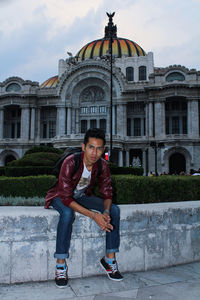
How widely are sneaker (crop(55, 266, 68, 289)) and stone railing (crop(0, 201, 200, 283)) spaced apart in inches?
10.2

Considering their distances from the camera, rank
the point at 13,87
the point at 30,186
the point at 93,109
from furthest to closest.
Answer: the point at 13,87 < the point at 93,109 < the point at 30,186

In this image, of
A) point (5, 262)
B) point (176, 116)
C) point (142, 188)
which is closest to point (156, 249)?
point (142, 188)

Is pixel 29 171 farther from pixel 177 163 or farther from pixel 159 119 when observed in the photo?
pixel 177 163

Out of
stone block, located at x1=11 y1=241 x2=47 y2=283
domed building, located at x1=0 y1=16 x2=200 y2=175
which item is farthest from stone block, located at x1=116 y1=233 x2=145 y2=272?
domed building, located at x1=0 y1=16 x2=200 y2=175

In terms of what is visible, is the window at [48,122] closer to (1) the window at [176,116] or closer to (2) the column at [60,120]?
(2) the column at [60,120]

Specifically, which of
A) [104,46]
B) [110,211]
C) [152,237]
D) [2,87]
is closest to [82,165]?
[110,211]

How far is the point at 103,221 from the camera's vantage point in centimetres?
390

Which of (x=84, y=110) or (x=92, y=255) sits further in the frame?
(x=84, y=110)

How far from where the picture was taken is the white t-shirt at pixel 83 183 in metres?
4.31

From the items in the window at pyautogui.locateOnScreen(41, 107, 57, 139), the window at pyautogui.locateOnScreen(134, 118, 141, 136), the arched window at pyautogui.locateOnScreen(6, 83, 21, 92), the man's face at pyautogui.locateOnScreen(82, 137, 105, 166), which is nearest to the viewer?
the man's face at pyautogui.locateOnScreen(82, 137, 105, 166)

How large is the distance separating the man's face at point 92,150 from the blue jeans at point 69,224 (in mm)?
675

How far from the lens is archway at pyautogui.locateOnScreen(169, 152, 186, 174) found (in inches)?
1542

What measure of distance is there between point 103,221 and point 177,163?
37.1 meters

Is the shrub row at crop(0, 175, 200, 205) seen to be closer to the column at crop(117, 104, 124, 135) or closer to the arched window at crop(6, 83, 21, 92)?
the column at crop(117, 104, 124, 135)
